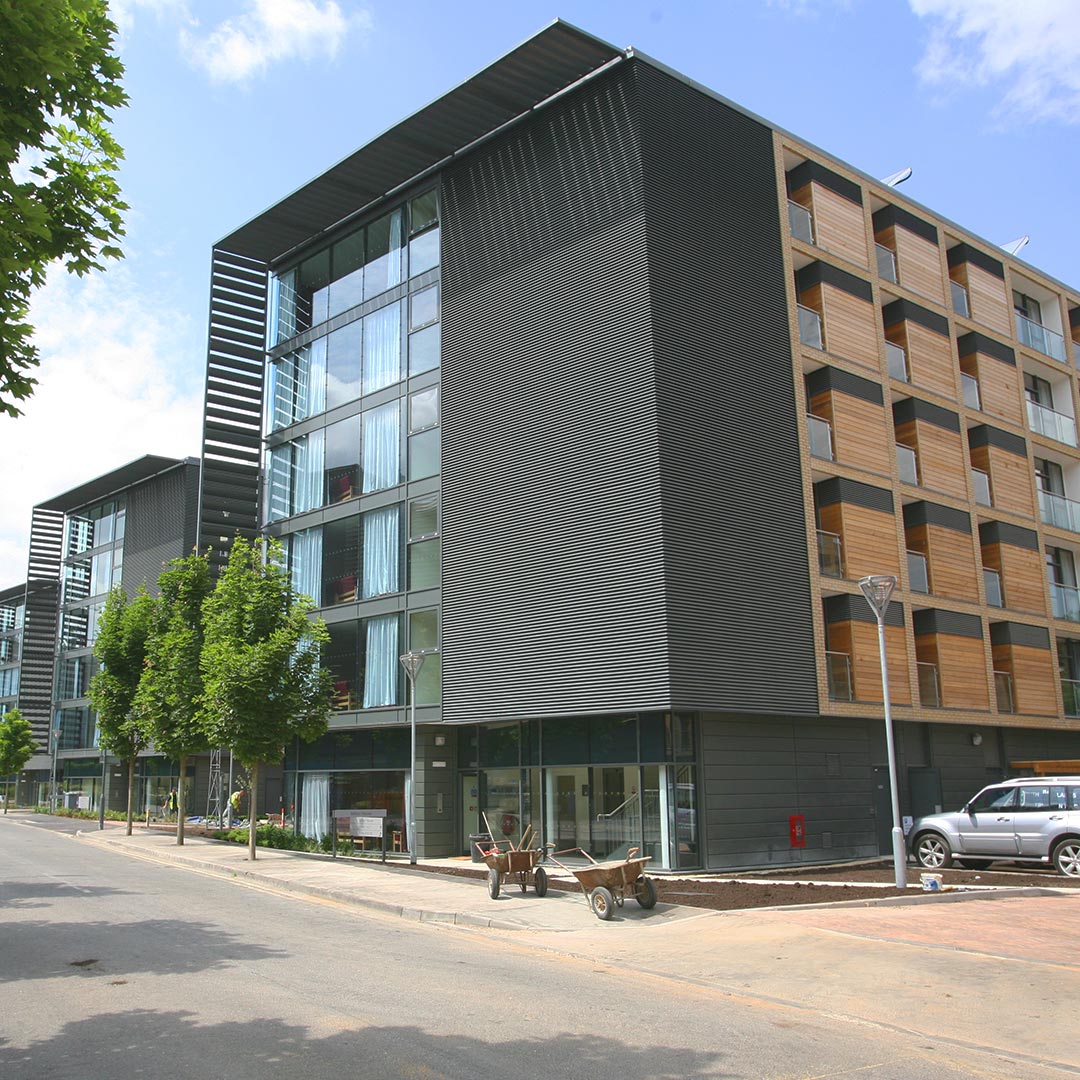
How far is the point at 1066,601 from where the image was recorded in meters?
34.5

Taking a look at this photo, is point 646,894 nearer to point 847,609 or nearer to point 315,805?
point 847,609

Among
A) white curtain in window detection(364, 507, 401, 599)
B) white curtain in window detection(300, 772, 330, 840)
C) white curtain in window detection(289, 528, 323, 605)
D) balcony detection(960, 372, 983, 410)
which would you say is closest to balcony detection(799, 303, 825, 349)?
balcony detection(960, 372, 983, 410)

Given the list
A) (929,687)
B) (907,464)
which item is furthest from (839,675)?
(907,464)

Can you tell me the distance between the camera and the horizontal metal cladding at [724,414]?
74.4 feet

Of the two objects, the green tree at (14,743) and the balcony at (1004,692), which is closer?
the balcony at (1004,692)

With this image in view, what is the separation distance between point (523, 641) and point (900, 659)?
1006cm

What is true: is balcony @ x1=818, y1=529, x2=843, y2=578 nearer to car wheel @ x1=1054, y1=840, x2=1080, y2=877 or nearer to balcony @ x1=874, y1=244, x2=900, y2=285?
car wheel @ x1=1054, y1=840, x2=1080, y2=877

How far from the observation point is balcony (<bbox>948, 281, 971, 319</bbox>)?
33000 millimetres

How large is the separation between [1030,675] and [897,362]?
1021 cm

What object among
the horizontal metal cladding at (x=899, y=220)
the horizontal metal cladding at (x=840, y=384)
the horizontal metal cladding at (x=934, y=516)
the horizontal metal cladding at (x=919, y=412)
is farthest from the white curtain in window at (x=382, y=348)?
the horizontal metal cladding at (x=934, y=516)

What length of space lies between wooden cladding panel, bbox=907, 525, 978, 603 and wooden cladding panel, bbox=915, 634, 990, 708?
50.9 inches

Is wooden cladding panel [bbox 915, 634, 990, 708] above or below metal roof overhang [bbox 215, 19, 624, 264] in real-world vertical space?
below

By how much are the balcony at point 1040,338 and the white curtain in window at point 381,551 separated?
21812 mm

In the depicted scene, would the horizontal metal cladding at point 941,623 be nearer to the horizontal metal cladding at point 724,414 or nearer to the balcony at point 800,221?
the horizontal metal cladding at point 724,414
